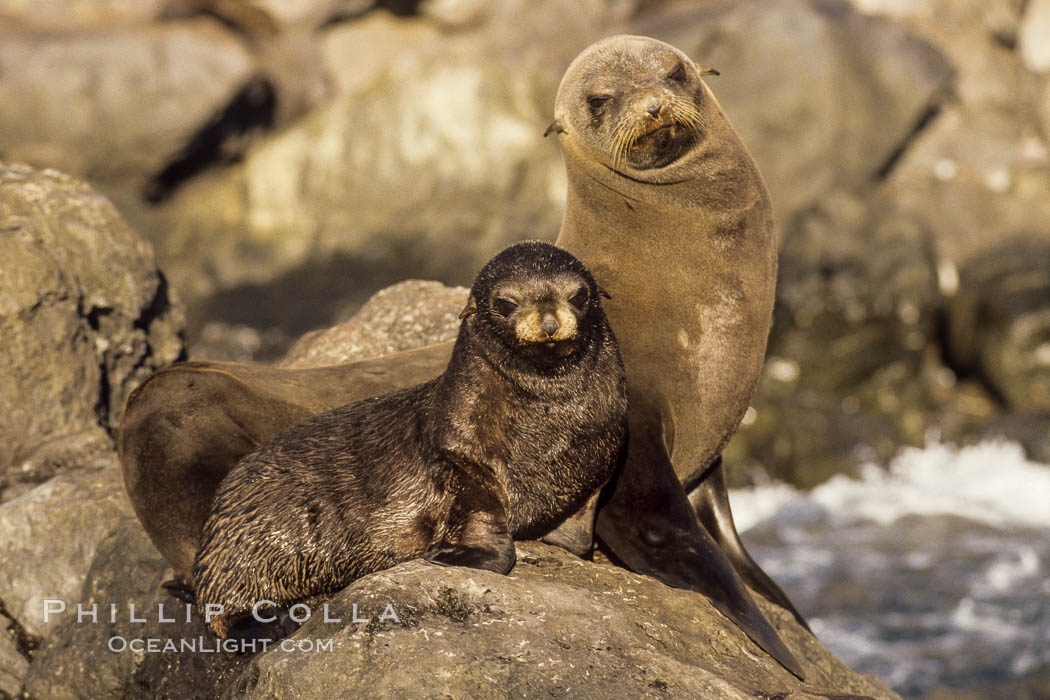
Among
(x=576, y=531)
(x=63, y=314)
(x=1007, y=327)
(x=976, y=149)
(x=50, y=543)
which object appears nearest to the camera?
(x=576, y=531)

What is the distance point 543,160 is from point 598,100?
14.2 m

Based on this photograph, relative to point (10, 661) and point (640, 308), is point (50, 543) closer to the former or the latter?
point (10, 661)

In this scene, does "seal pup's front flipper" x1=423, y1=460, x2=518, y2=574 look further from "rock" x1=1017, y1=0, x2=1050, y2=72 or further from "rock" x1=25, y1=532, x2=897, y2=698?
→ "rock" x1=1017, y1=0, x2=1050, y2=72

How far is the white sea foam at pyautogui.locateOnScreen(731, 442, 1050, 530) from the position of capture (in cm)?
1474

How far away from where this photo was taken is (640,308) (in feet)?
17.1

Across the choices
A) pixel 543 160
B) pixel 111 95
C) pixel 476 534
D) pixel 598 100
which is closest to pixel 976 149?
pixel 543 160

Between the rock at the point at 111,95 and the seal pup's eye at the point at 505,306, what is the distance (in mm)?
15172

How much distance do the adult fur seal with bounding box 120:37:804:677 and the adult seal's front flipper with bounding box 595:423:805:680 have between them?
0.11 metres

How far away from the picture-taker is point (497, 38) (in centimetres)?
2061

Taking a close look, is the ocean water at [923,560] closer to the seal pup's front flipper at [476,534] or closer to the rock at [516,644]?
the rock at [516,644]

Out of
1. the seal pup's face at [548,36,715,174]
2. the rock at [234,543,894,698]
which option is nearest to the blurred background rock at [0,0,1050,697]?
the seal pup's face at [548,36,715,174]

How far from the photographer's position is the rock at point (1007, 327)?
1645 centimetres

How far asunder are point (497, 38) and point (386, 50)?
6.11ft

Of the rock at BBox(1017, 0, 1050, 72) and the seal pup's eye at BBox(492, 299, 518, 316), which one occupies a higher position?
the rock at BBox(1017, 0, 1050, 72)
